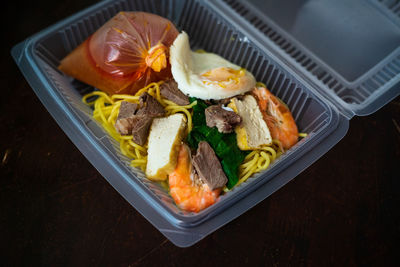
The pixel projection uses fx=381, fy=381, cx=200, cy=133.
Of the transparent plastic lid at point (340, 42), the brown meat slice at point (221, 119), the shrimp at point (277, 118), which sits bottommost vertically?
the brown meat slice at point (221, 119)

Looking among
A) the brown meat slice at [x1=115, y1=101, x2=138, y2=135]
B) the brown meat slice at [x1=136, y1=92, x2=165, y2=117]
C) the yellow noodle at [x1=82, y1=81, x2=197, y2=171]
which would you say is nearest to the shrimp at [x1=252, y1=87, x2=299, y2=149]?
the yellow noodle at [x1=82, y1=81, x2=197, y2=171]

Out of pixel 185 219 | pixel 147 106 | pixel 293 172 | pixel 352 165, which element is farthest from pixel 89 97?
pixel 352 165

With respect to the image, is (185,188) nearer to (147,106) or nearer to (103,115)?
(147,106)

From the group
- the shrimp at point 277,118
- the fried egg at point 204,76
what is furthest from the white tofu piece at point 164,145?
the shrimp at point 277,118

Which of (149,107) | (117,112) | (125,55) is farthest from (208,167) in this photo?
(125,55)

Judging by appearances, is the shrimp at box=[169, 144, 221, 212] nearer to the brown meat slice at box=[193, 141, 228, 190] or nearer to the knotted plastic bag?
the brown meat slice at box=[193, 141, 228, 190]

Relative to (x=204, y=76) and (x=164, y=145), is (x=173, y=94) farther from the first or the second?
(x=164, y=145)

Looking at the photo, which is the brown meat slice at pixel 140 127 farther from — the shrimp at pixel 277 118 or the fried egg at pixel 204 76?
the shrimp at pixel 277 118
